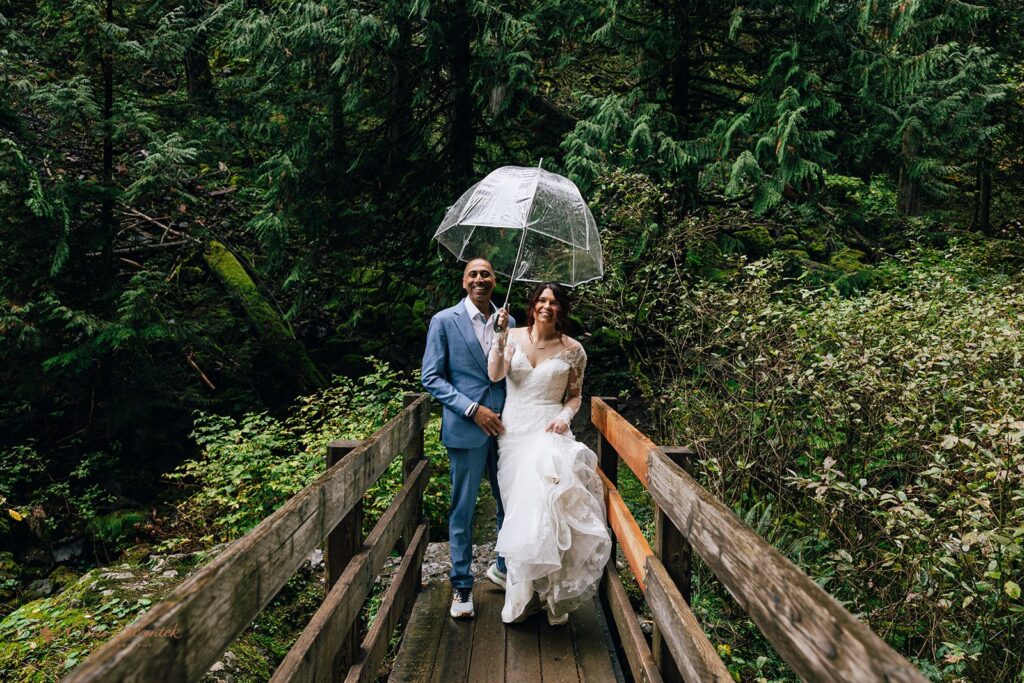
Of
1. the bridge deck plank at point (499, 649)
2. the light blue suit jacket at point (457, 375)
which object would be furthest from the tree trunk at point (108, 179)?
the bridge deck plank at point (499, 649)

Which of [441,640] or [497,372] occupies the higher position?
[497,372]

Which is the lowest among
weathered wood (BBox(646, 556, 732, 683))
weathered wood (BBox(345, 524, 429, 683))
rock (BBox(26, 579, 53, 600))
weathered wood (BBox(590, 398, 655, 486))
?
rock (BBox(26, 579, 53, 600))

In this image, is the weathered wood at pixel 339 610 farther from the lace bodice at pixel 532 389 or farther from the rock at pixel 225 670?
the rock at pixel 225 670

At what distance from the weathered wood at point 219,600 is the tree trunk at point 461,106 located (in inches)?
262

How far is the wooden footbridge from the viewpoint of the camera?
4.25ft

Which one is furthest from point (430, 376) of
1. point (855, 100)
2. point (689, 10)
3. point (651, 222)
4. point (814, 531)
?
point (855, 100)

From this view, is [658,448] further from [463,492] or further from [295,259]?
[295,259]

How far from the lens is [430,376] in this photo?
3.97 m

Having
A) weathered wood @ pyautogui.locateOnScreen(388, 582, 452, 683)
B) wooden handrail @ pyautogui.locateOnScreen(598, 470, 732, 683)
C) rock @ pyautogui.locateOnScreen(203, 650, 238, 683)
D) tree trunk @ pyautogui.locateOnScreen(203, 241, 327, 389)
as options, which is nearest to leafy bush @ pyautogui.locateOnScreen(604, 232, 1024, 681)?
wooden handrail @ pyautogui.locateOnScreen(598, 470, 732, 683)

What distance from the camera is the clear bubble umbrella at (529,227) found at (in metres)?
4.19

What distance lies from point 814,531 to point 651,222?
351 cm

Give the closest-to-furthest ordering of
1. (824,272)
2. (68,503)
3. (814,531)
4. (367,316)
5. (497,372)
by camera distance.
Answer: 1. (497,372)
2. (814,531)
3. (824,272)
4. (68,503)
5. (367,316)

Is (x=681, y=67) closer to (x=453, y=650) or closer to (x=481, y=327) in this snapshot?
(x=481, y=327)

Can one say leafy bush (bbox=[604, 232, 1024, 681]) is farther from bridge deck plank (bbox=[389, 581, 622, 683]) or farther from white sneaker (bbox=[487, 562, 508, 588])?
white sneaker (bbox=[487, 562, 508, 588])
